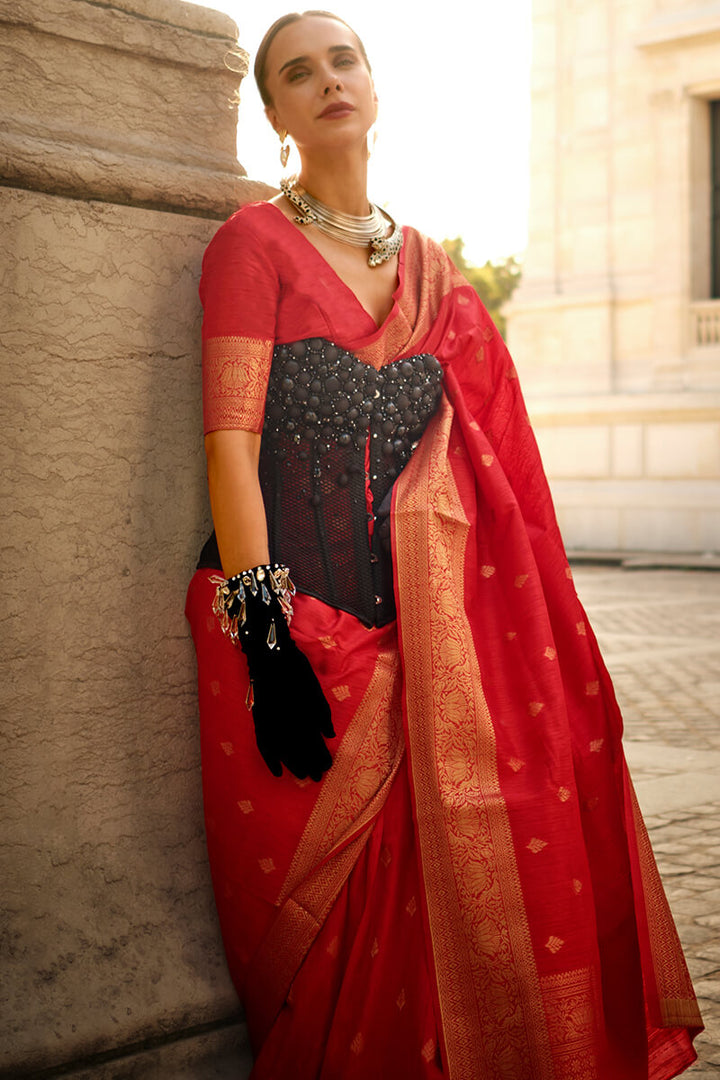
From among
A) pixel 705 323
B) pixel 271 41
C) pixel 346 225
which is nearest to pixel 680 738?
pixel 346 225

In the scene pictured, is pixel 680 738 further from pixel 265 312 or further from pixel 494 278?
pixel 494 278

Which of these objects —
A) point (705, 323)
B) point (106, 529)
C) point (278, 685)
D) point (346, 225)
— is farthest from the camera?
point (705, 323)

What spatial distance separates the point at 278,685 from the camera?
2033 mm

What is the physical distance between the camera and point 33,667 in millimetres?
2191

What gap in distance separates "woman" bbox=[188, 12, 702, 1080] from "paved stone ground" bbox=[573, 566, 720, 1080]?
0.53 m

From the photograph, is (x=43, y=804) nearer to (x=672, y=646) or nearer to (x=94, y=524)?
(x=94, y=524)

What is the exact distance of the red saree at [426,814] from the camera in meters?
2.09

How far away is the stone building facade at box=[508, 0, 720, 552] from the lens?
1435cm

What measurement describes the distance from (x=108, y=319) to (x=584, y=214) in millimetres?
14032

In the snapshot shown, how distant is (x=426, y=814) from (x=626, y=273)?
13.9m

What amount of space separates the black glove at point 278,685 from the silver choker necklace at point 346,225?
0.68m

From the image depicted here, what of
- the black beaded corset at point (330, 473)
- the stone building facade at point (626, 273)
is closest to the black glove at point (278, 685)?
the black beaded corset at point (330, 473)

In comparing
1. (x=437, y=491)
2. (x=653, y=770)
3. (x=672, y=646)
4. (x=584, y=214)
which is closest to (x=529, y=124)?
(x=584, y=214)

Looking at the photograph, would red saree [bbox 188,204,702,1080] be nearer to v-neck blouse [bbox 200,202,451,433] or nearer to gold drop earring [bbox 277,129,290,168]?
v-neck blouse [bbox 200,202,451,433]
